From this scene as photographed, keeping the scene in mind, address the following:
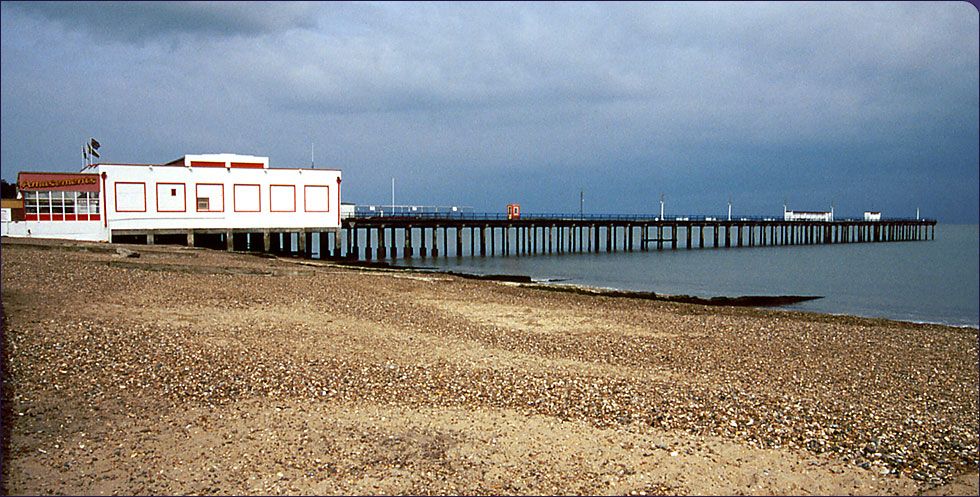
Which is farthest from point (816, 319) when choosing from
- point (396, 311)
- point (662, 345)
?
point (396, 311)

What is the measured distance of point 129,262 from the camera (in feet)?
64.0

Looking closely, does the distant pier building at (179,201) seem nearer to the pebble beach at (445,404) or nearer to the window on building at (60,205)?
the window on building at (60,205)

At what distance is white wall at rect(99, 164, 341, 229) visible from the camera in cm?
3328

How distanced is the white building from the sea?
821cm

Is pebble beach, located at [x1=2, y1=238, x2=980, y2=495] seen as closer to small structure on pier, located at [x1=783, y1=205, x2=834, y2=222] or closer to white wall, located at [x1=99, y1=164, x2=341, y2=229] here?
white wall, located at [x1=99, y1=164, x2=341, y2=229]

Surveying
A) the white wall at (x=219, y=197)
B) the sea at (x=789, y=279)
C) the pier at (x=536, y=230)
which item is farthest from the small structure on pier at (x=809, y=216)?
the white wall at (x=219, y=197)

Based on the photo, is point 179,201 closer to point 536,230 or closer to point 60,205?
point 60,205

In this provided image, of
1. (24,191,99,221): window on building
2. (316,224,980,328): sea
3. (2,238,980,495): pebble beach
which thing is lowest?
(316,224,980,328): sea

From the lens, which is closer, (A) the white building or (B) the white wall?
(A) the white building

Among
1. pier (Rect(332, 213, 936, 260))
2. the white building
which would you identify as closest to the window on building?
the white building

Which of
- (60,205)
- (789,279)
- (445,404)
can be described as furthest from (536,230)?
(445,404)

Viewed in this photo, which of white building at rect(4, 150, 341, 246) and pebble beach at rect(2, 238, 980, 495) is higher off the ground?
white building at rect(4, 150, 341, 246)

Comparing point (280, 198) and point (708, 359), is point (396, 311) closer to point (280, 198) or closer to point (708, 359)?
point (708, 359)

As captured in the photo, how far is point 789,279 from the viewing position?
3744cm
